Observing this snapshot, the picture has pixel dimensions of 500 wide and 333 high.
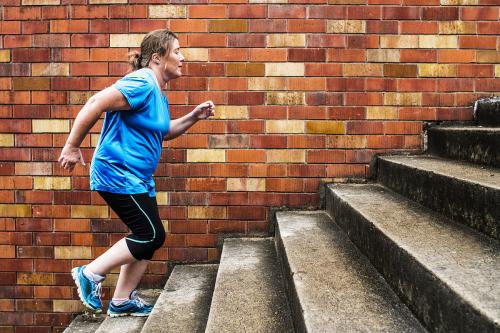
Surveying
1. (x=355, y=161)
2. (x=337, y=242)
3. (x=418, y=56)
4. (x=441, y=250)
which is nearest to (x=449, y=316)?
(x=441, y=250)

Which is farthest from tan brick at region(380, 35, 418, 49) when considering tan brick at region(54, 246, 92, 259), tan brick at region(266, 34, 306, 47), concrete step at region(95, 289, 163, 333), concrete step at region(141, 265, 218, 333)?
tan brick at region(54, 246, 92, 259)

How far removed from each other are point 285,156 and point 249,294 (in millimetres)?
1296

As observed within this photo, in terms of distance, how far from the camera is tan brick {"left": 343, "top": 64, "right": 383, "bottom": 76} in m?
3.26

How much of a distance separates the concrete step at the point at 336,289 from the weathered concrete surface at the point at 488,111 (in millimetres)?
1387

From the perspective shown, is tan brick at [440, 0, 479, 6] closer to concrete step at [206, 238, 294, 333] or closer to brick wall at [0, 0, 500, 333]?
Result: brick wall at [0, 0, 500, 333]

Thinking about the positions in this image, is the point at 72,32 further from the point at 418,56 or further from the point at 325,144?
the point at 418,56

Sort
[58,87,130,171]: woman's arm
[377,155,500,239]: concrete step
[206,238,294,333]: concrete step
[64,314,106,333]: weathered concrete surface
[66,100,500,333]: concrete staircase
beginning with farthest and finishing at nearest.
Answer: [64,314,106,333]: weathered concrete surface, [58,87,130,171]: woman's arm, [206,238,294,333]: concrete step, [377,155,500,239]: concrete step, [66,100,500,333]: concrete staircase

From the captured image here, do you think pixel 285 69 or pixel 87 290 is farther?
pixel 285 69

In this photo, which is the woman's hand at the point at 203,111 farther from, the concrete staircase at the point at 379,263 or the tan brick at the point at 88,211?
the tan brick at the point at 88,211

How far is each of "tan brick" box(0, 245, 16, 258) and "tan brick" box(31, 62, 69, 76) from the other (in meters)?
1.34

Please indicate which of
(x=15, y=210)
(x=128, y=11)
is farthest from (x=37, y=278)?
(x=128, y=11)

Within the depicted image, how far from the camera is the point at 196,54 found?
A: 10.7 ft

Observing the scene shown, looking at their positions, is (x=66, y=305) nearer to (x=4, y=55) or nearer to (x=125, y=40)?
(x=4, y=55)

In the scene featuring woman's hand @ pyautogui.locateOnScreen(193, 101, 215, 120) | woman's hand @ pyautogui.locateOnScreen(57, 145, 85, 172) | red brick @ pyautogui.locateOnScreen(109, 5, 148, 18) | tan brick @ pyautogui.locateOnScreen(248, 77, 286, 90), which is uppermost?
red brick @ pyautogui.locateOnScreen(109, 5, 148, 18)
